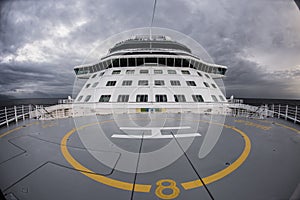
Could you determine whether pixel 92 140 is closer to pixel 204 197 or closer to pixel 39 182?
pixel 39 182

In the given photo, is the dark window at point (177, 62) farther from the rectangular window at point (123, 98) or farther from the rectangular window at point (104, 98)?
the rectangular window at point (104, 98)

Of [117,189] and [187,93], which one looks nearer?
[117,189]

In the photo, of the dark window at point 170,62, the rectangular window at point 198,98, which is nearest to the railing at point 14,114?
the rectangular window at point 198,98

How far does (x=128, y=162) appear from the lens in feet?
9.21

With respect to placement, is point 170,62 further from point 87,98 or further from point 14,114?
point 14,114

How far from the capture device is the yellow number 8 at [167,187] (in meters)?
1.87

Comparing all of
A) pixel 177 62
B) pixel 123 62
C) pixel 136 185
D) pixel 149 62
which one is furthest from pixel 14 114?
pixel 177 62

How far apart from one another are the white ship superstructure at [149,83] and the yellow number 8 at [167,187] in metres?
10.3

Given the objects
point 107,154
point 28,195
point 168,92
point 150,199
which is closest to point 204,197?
point 150,199

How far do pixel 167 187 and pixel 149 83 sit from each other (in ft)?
41.5

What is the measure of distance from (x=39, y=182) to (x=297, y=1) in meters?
3.86

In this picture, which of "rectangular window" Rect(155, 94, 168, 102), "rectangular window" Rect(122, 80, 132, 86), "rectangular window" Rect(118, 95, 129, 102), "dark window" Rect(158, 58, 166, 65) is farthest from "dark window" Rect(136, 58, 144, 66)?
"rectangular window" Rect(155, 94, 168, 102)

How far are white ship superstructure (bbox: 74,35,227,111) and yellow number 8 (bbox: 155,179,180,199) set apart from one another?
10303 mm

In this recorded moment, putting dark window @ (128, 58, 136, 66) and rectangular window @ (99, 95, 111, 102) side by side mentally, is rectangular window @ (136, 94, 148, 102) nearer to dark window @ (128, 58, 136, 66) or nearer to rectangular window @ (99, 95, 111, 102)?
rectangular window @ (99, 95, 111, 102)
